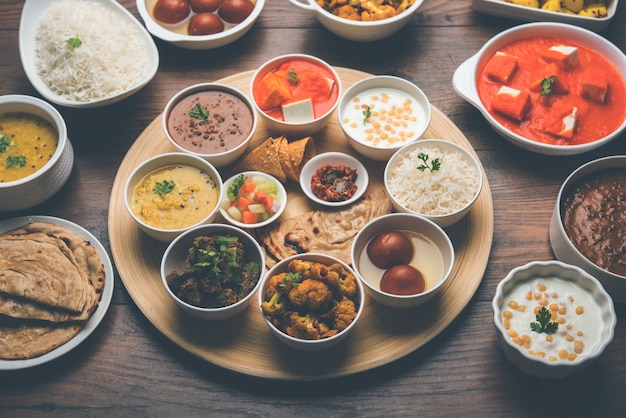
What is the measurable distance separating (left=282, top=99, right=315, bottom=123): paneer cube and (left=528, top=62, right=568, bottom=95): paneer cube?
1.57 meters

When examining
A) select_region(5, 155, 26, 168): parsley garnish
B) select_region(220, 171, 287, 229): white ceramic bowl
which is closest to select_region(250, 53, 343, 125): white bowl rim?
select_region(220, 171, 287, 229): white ceramic bowl

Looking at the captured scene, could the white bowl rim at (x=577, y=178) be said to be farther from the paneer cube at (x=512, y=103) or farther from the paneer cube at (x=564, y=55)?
the paneer cube at (x=564, y=55)

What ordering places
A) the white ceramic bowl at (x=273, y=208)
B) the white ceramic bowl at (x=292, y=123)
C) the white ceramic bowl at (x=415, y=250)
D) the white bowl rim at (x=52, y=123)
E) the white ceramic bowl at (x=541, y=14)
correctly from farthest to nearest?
1. the white ceramic bowl at (x=541, y=14)
2. the white ceramic bowl at (x=292, y=123)
3. the white ceramic bowl at (x=273, y=208)
4. the white bowl rim at (x=52, y=123)
5. the white ceramic bowl at (x=415, y=250)

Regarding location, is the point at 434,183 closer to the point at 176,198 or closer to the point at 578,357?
the point at 578,357

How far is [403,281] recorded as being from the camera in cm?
357

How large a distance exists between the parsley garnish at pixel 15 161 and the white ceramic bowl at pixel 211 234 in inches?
44.1

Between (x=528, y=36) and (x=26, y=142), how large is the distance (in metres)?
3.52

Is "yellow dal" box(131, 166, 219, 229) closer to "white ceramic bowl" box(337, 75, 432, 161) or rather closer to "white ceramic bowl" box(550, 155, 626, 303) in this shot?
"white ceramic bowl" box(337, 75, 432, 161)

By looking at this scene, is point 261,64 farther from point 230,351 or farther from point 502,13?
point 230,351

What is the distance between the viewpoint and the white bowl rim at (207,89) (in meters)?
4.00

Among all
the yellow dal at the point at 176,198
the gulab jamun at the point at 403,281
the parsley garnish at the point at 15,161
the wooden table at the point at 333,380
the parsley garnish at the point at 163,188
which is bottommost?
the wooden table at the point at 333,380

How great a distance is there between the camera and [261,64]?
15.2ft

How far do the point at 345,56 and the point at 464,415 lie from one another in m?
2.63

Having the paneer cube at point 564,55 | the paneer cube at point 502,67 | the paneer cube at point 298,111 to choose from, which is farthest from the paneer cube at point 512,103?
the paneer cube at point 298,111
